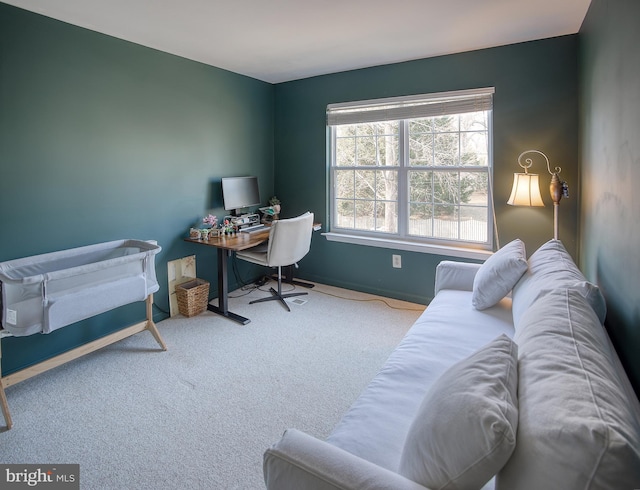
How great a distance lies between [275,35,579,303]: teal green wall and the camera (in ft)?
10.2

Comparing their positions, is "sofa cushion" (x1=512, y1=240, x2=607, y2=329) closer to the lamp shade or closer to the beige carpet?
the lamp shade

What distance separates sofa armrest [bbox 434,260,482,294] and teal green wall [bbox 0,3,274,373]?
2.37 m

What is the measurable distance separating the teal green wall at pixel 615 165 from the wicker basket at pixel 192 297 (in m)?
3.03

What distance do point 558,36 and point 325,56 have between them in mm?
1865

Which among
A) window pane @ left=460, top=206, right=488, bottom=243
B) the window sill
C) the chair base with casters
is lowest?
the chair base with casters

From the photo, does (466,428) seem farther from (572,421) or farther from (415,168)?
(415,168)

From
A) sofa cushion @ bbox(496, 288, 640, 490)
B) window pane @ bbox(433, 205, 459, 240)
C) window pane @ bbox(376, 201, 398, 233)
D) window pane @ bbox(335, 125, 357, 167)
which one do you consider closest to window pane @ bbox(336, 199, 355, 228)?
window pane @ bbox(376, 201, 398, 233)

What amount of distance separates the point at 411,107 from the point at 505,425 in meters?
3.36

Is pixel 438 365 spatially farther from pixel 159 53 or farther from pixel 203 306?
pixel 159 53

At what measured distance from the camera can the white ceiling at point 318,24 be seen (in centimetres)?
244

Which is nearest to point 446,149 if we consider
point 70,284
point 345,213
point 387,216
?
point 387,216

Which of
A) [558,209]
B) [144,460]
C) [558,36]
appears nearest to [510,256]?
[558,209]

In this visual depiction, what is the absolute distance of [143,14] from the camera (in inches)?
101

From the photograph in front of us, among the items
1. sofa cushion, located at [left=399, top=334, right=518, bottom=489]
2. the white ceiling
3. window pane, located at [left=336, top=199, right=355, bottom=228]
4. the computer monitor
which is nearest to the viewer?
sofa cushion, located at [left=399, top=334, right=518, bottom=489]
